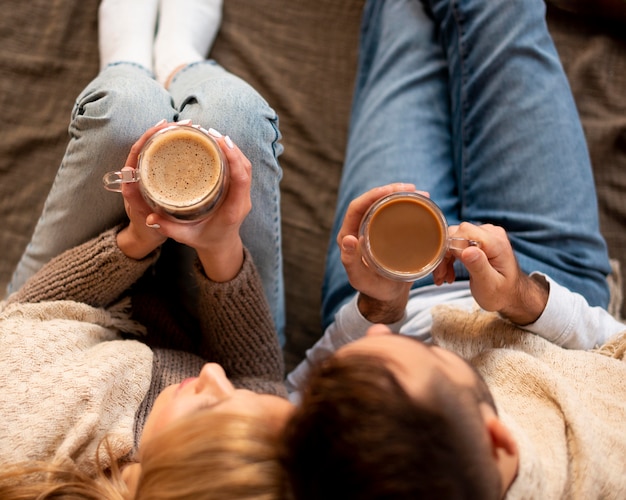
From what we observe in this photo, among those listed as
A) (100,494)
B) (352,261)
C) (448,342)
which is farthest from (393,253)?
(100,494)

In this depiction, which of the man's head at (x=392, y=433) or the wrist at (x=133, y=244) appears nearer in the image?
the man's head at (x=392, y=433)

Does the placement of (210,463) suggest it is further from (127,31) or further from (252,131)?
(127,31)

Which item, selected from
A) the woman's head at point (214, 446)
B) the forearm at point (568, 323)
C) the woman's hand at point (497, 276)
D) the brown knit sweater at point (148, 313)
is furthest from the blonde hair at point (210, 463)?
the forearm at point (568, 323)

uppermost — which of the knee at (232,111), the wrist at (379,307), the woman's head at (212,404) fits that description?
the knee at (232,111)

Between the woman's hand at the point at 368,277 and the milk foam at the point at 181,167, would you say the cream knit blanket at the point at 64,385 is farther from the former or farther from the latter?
the woman's hand at the point at 368,277

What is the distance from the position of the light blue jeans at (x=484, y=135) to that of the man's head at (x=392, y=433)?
0.50 m

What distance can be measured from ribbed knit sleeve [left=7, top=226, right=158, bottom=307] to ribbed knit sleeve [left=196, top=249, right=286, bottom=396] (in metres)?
0.14

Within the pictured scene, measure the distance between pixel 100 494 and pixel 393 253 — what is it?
561 millimetres

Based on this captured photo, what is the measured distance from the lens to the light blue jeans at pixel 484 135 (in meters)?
1.13

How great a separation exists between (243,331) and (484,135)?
64 cm

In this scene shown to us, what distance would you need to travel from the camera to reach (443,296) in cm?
113

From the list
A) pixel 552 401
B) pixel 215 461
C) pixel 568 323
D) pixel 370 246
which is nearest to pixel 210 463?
pixel 215 461

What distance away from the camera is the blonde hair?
2.06 ft

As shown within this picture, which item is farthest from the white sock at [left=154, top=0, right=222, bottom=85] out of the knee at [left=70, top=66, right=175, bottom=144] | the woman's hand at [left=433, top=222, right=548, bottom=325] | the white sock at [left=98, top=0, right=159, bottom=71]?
the woman's hand at [left=433, top=222, right=548, bottom=325]
